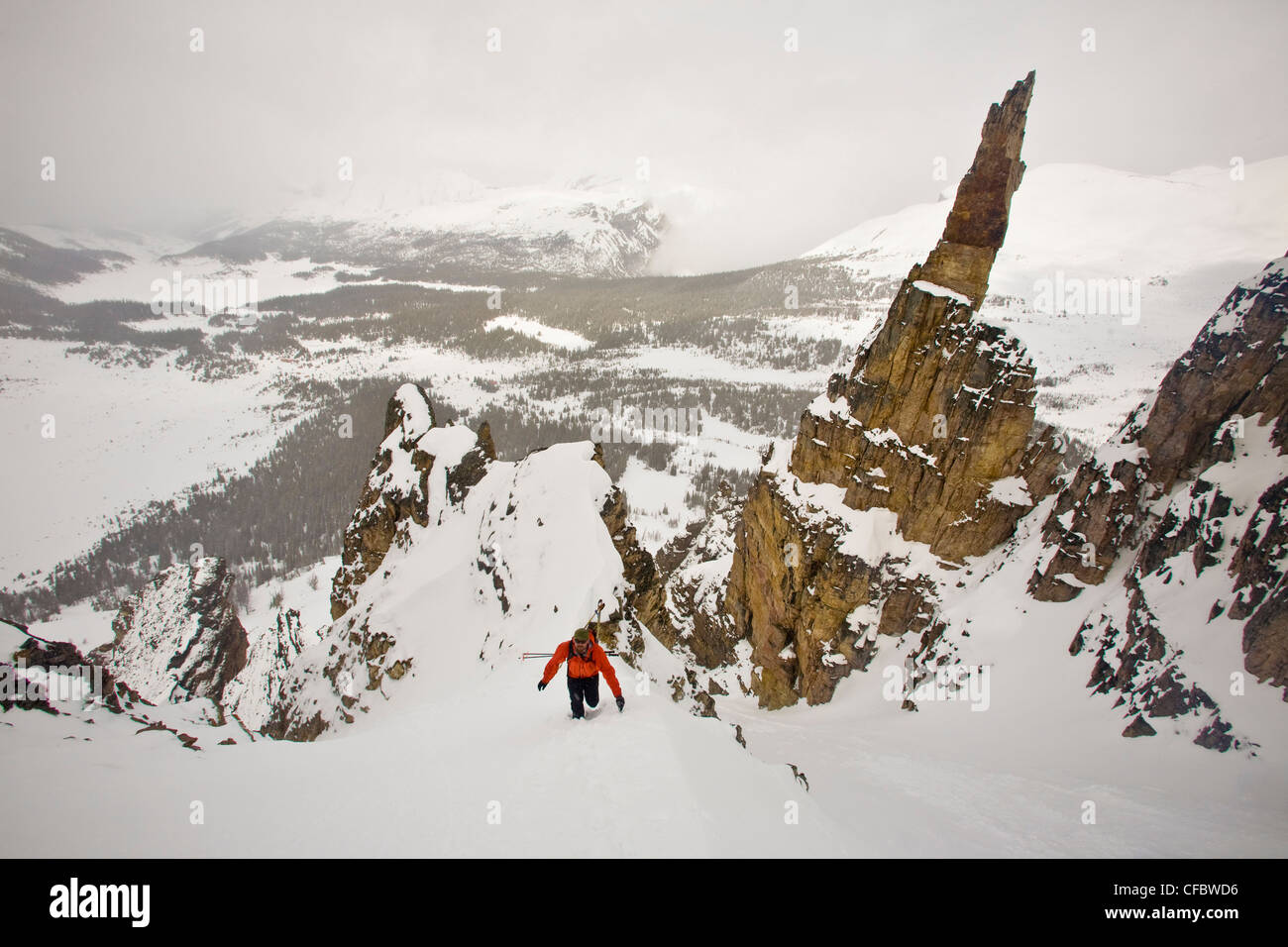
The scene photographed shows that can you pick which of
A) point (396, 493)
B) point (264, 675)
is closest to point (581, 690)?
point (396, 493)

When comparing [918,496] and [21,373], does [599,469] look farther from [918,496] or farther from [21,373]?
[21,373]

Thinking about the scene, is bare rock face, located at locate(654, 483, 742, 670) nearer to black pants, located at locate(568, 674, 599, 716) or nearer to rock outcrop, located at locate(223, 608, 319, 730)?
black pants, located at locate(568, 674, 599, 716)

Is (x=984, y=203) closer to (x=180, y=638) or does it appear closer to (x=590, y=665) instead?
(x=590, y=665)

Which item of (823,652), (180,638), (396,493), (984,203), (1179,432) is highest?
(984,203)

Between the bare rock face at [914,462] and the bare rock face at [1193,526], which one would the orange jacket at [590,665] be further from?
the bare rock face at [914,462]

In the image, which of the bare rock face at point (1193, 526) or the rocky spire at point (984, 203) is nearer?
the bare rock face at point (1193, 526)

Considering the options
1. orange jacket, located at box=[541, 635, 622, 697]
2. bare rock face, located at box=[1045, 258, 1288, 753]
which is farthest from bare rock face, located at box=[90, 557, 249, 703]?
bare rock face, located at box=[1045, 258, 1288, 753]

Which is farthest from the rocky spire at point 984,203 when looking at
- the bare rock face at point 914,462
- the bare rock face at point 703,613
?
the bare rock face at point 703,613
